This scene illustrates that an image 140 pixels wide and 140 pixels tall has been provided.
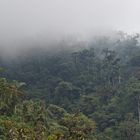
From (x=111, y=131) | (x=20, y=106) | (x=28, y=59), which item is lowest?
(x=111, y=131)

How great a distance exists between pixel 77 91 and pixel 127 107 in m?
14.1

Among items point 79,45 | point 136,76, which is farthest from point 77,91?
point 79,45

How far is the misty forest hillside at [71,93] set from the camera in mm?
52281

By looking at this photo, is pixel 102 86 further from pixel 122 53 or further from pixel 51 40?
pixel 51 40

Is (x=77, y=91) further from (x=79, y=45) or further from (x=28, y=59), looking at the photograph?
(x=79, y=45)

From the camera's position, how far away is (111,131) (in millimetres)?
62125

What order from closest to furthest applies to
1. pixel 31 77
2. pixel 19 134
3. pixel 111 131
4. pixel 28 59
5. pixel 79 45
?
1. pixel 19 134
2. pixel 111 131
3. pixel 31 77
4. pixel 28 59
5. pixel 79 45

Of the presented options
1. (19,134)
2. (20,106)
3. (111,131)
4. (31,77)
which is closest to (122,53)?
(31,77)

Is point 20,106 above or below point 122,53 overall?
below

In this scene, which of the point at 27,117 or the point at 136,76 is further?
the point at 136,76

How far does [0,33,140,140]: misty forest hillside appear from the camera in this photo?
52.3m

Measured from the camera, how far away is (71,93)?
3204 inches

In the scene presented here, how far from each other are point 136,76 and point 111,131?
20.8 meters

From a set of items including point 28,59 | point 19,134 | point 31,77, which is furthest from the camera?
point 28,59
